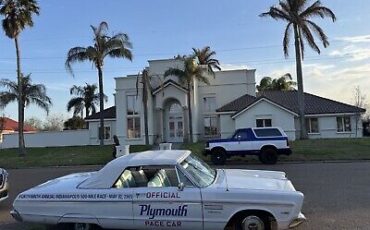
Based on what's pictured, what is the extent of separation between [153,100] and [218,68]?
9.04 meters

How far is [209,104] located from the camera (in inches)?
1764

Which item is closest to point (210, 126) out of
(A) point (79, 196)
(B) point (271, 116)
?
(B) point (271, 116)

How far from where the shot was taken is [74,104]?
5669 cm

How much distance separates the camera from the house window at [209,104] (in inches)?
1759

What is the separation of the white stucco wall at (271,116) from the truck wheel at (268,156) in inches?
671

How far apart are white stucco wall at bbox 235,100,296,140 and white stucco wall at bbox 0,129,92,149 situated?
18.3 meters

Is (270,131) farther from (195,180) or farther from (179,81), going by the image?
(179,81)

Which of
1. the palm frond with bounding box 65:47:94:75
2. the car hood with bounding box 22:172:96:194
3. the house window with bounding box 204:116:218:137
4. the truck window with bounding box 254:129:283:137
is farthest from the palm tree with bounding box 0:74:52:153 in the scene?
the car hood with bounding box 22:172:96:194

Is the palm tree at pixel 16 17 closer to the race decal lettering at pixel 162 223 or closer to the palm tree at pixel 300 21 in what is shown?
the palm tree at pixel 300 21

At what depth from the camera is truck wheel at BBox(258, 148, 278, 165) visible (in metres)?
22.6

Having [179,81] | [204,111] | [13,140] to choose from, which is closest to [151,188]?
[179,81]

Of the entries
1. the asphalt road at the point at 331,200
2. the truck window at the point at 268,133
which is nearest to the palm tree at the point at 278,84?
the truck window at the point at 268,133

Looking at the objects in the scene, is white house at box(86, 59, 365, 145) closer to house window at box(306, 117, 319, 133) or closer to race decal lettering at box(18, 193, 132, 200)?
house window at box(306, 117, 319, 133)

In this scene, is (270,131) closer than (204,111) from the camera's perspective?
Yes
